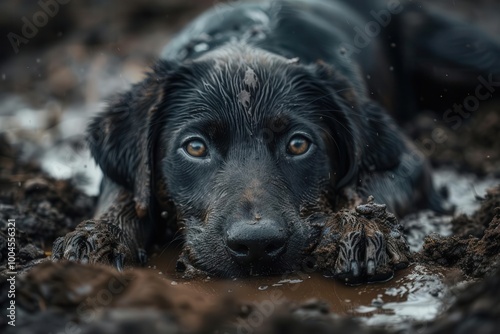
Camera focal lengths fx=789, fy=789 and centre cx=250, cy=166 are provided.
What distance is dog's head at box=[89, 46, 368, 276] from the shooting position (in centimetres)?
414

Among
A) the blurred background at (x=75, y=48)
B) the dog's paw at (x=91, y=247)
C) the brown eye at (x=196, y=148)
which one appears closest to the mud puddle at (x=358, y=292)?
the dog's paw at (x=91, y=247)

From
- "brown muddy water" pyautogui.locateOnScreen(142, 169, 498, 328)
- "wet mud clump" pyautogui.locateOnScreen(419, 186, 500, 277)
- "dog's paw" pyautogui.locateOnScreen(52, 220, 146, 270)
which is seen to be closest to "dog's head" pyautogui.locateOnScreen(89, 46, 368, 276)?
"brown muddy water" pyautogui.locateOnScreen(142, 169, 498, 328)

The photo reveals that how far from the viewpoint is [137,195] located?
16.0 feet

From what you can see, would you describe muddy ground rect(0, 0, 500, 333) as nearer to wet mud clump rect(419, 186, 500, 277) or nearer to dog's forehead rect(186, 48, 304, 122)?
wet mud clump rect(419, 186, 500, 277)

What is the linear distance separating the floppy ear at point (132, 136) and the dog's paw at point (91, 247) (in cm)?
50

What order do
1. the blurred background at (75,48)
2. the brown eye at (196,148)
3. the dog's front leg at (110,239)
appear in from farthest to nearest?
1. the blurred background at (75,48)
2. the brown eye at (196,148)
3. the dog's front leg at (110,239)

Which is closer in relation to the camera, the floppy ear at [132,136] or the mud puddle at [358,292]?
the mud puddle at [358,292]

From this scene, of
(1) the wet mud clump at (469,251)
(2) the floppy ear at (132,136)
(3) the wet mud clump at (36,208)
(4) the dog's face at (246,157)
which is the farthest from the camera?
(2) the floppy ear at (132,136)

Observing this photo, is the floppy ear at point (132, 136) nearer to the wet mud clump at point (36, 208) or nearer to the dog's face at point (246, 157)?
the dog's face at point (246, 157)

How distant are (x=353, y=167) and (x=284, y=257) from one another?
113 centimetres

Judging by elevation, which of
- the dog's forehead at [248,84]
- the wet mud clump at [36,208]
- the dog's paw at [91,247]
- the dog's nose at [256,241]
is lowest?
the wet mud clump at [36,208]

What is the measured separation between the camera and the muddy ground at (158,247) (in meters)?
2.59

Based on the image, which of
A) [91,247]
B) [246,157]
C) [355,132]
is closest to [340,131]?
[355,132]

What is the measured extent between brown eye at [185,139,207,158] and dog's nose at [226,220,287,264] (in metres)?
0.84
